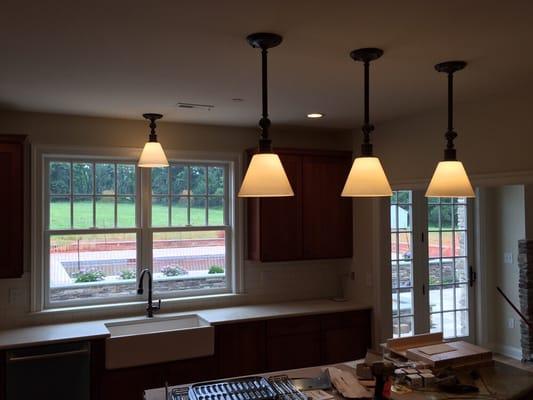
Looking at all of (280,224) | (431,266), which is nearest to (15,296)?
(280,224)

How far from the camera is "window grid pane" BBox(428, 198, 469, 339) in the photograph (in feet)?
18.1

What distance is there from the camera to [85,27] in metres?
2.08

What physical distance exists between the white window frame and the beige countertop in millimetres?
227

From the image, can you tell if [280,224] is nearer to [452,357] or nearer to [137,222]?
[137,222]

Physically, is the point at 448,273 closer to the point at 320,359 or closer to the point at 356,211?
the point at 356,211

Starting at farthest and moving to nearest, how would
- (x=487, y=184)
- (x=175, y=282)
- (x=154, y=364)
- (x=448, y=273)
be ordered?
(x=448, y=273)
(x=175, y=282)
(x=154, y=364)
(x=487, y=184)

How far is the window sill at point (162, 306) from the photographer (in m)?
4.10

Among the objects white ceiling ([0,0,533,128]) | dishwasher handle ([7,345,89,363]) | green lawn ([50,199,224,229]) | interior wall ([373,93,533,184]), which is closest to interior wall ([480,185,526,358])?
interior wall ([373,93,533,184])

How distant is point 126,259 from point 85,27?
106 inches

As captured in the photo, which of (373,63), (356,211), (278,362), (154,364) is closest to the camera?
(373,63)

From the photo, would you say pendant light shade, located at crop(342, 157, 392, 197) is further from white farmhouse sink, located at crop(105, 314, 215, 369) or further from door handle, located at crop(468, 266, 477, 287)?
door handle, located at crop(468, 266, 477, 287)

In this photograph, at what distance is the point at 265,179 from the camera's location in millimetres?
2072

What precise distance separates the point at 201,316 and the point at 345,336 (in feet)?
4.49

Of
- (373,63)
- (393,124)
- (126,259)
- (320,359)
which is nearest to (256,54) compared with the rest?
(373,63)
